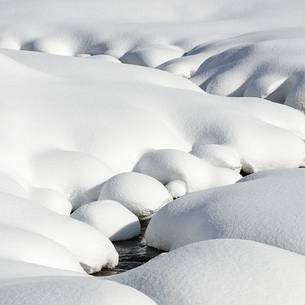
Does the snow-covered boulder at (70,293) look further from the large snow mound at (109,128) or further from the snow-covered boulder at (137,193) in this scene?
the large snow mound at (109,128)

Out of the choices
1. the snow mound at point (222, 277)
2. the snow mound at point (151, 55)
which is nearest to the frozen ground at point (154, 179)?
the snow mound at point (222, 277)

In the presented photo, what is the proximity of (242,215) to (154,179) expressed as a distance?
88.0 inches

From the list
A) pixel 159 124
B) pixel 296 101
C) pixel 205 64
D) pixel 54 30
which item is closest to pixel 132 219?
pixel 159 124

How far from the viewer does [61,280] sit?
3.81 m

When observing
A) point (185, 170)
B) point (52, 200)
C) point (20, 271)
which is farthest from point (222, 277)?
point (185, 170)

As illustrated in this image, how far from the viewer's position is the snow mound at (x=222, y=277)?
3.97 meters

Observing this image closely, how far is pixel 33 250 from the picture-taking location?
5320 mm

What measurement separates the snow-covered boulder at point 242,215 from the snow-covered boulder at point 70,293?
6.64 feet

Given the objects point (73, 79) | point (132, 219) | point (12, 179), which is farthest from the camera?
point (73, 79)

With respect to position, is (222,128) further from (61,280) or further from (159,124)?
(61,280)

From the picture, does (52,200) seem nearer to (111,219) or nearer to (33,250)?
(111,219)

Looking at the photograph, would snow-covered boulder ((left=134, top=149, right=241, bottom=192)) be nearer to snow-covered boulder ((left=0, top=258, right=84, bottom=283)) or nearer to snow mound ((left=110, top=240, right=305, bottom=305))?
snow-covered boulder ((left=0, top=258, right=84, bottom=283))

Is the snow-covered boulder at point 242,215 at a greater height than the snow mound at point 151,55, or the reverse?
the snow-covered boulder at point 242,215

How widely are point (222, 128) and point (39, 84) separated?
7.73 feet
